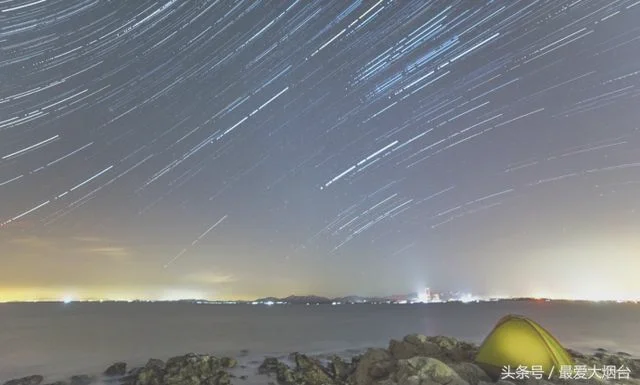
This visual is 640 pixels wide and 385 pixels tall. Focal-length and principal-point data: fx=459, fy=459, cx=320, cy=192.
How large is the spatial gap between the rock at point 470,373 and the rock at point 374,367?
3.06 m

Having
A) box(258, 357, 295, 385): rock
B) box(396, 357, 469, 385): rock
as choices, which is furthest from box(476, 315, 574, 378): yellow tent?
box(258, 357, 295, 385): rock

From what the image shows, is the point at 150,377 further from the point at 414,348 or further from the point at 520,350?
the point at 520,350

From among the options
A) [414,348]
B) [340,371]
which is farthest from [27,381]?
[414,348]

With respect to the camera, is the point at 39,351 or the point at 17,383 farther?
the point at 39,351

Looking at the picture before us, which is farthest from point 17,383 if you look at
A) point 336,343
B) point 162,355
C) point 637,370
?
point 336,343

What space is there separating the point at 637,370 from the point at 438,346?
853cm

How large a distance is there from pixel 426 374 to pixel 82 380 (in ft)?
84.8

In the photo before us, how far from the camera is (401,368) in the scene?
15109mm

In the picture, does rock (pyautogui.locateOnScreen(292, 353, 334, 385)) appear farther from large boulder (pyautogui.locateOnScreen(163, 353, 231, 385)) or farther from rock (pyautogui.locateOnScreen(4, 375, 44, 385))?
rock (pyautogui.locateOnScreen(4, 375, 44, 385))

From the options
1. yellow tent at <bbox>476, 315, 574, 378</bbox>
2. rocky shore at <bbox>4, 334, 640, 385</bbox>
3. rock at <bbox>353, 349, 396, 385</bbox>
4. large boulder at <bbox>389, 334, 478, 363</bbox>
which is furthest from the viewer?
large boulder at <bbox>389, 334, 478, 363</bbox>

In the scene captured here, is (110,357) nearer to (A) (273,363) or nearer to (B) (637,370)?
(A) (273,363)

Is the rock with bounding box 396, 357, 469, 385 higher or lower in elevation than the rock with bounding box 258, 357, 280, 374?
higher

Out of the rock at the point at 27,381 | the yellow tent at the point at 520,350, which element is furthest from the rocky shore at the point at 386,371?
the yellow tent at the point at 520,350

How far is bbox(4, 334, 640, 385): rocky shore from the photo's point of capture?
1431cm
